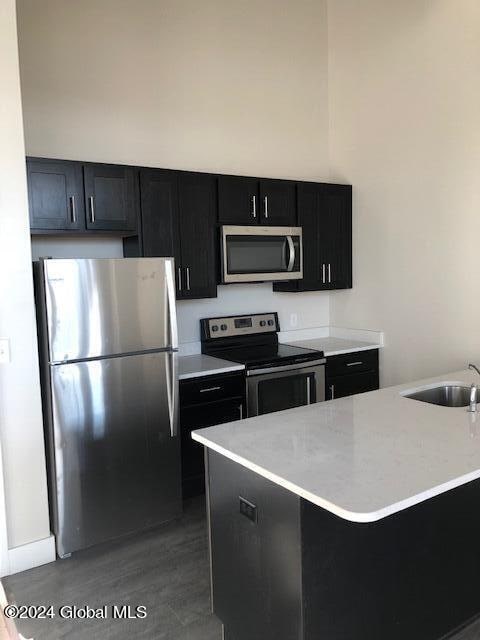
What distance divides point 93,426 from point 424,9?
353 centimetres

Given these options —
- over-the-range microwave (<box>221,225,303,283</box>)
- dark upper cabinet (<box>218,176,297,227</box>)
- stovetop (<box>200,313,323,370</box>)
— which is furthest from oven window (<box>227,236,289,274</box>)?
stovetop (<box>200,313,323,370</box>)

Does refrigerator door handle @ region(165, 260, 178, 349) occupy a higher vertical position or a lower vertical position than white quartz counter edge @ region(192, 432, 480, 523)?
higher

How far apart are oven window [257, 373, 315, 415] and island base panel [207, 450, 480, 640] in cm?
163

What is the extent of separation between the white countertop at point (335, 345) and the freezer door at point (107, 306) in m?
1.46

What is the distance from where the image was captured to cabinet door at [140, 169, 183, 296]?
3.38m

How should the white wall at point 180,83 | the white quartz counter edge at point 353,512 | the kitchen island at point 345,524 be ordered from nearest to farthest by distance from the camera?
1. the white quartz counter edge at point 353,512
2. the kitchen island at point 345,524
3. the white wall at point 180,83

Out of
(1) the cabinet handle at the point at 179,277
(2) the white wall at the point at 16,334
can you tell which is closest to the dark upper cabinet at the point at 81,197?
(2) the white wall at the point at 16,334

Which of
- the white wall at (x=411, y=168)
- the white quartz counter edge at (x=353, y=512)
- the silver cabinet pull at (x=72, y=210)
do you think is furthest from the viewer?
the white wall at (x=411, y=168)

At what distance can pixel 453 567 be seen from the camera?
2.02 m

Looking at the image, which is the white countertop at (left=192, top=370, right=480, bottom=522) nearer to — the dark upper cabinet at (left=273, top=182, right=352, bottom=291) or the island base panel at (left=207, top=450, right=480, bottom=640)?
the island base panel at (left=207, top=450, right=480, bottom=640)

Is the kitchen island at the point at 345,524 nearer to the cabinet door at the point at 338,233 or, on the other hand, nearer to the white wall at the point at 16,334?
the white wall at the point at 16,334

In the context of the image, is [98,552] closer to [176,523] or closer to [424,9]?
[176,523]

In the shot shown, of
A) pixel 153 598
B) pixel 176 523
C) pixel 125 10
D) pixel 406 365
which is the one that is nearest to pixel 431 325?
pixel 406 365

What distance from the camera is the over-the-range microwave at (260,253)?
12.4 ft
